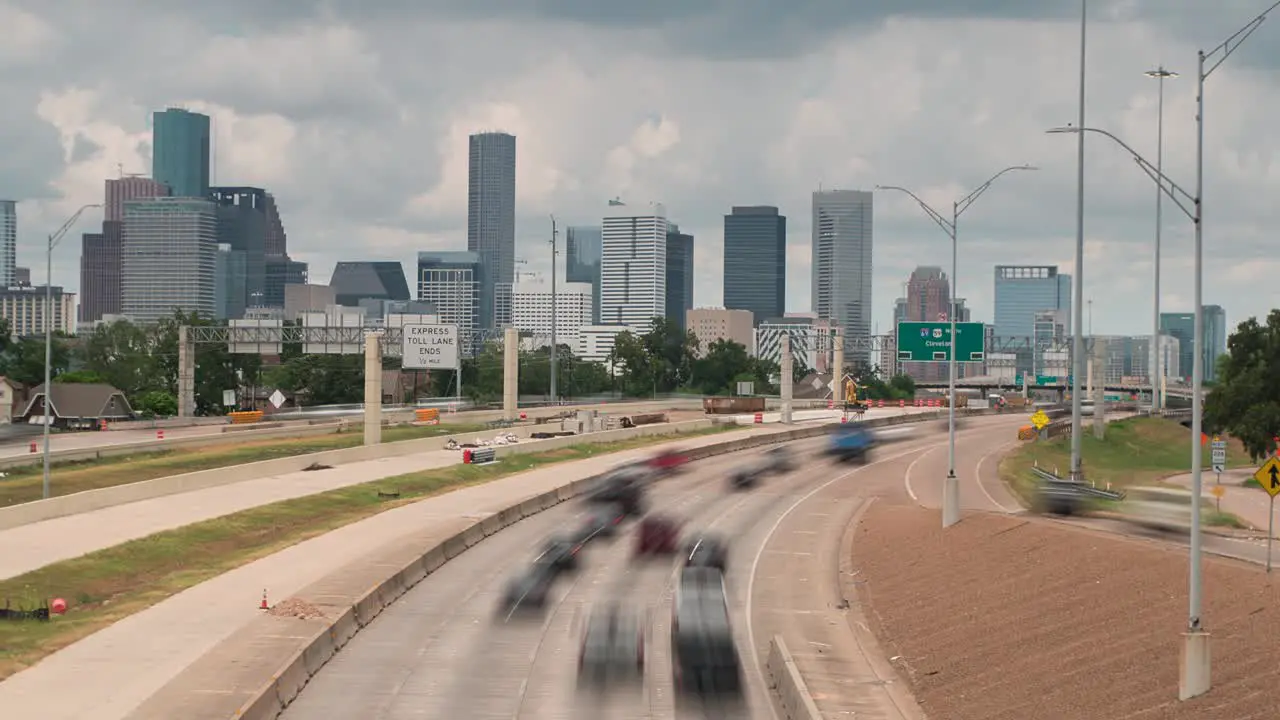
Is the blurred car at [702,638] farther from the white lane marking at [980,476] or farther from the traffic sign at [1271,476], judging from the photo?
the white lane marking at [980,476]

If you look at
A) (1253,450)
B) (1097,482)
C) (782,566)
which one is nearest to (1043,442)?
(1253,450)

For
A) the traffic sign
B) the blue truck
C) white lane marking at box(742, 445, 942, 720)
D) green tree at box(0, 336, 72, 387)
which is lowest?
white lane marking at box(742, 445, 942, 720)

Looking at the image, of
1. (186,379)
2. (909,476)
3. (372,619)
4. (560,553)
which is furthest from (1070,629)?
(186,379)

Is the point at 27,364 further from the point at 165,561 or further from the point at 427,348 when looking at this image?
the point at 165,561

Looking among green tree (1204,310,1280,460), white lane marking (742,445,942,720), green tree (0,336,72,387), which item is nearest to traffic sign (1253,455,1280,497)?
white lane marking (742,445,942,720)

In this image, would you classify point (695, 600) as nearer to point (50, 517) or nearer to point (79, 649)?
point (79, 649)

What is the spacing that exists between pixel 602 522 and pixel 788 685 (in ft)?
101

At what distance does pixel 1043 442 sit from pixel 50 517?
2865 inches

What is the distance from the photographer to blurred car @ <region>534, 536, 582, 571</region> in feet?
159

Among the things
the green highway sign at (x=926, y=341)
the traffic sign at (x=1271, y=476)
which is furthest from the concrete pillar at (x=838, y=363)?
the traffic sign at (x=1271, y=476)

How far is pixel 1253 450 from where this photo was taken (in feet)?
319

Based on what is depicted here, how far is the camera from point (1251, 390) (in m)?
97.9

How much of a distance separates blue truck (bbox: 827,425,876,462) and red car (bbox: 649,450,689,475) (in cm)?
1127

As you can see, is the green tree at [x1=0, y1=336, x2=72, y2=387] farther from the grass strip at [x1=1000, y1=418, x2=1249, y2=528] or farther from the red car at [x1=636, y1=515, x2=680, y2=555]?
the red car at [x1=636, y1=515, x2=680, y2=555]
